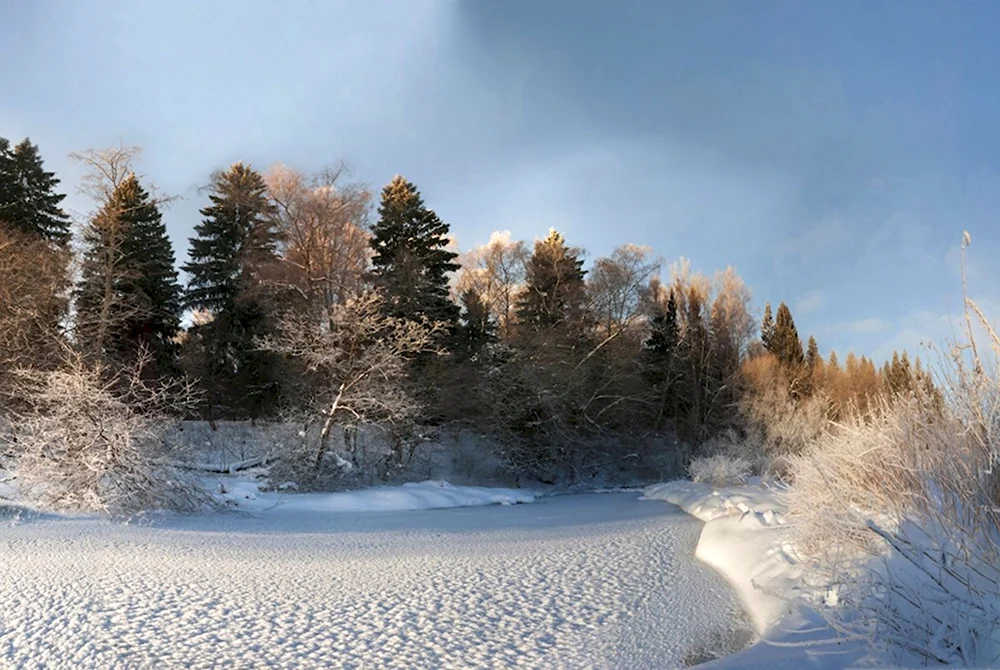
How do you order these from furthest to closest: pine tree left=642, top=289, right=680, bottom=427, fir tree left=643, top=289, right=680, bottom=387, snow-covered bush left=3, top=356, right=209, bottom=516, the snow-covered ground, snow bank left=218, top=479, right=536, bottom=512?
fir tree left=643, top=289, right=680, bottom=387
pine tree left=642, top=289, right=680, bottom=427
snow bank left=218, top=479, right=536, bottom=512
snow-covered bush left=3, top=356, right=209, bottom=516
the snow-covered ground

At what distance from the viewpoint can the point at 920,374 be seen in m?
4.87

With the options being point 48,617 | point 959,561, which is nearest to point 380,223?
point 48,617

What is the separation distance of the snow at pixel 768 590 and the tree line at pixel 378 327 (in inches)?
376

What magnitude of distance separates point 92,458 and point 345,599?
22.6ft

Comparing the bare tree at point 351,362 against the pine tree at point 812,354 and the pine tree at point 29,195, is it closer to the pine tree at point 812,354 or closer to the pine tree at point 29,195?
the pine tree at point 29,195

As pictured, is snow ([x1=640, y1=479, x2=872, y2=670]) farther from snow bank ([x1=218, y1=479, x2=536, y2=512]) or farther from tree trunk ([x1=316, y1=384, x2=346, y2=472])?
tree trunk ([x1=316, y1=384, x2=346, y2=472])

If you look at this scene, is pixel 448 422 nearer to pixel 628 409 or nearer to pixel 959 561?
pixel 628 409

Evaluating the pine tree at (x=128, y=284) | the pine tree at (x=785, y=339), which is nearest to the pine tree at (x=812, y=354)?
the pine tree at (x=785, y=339)

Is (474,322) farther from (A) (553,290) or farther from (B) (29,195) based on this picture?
(B) (29,195)

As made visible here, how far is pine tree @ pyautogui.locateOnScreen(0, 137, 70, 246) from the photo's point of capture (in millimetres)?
23594

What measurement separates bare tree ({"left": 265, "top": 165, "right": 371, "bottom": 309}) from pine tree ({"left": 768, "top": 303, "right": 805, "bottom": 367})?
28026mm

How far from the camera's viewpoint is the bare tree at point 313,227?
22406 mm

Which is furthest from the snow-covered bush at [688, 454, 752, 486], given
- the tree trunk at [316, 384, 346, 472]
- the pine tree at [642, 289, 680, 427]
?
the tree trunk at [316, 384, 346, 472]

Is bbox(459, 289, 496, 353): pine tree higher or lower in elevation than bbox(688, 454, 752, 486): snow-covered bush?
higher
